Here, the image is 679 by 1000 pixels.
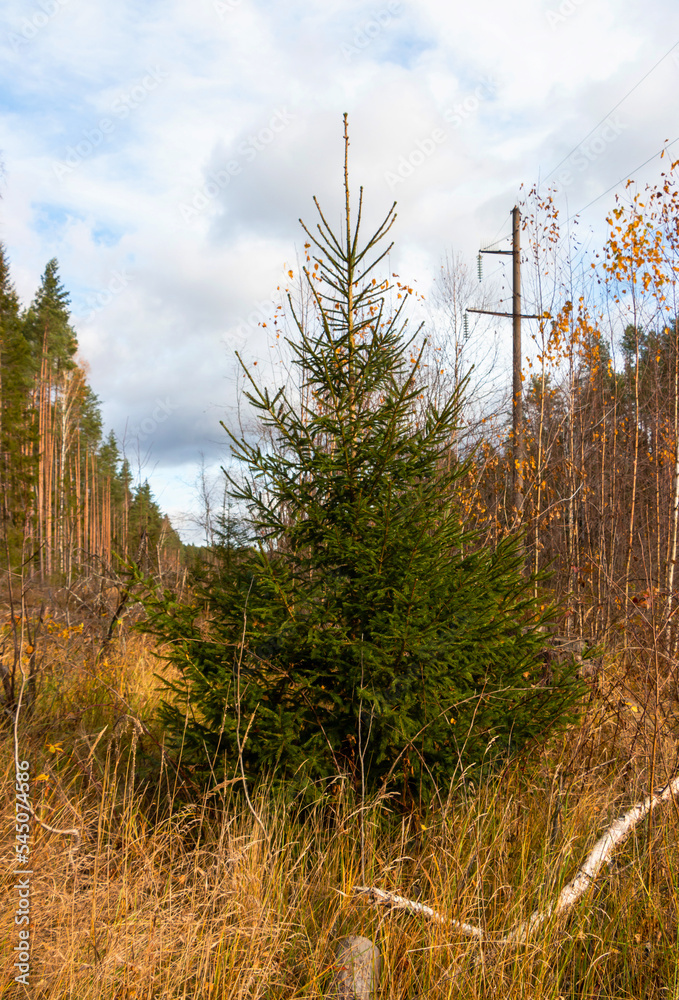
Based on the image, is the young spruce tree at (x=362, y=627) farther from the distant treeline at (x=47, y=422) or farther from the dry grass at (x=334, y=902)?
the distant treeline at (x=47, y=422)

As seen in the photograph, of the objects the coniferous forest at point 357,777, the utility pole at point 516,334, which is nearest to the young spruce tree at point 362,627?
the coniferous forest at point 357,777

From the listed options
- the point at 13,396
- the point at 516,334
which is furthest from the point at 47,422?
the point at 516,334

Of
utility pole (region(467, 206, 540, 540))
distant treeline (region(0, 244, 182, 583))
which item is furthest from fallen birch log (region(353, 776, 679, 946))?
distant treeline (region(0, 244, 182, 583))

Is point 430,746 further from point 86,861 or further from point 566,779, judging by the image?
point 86,861

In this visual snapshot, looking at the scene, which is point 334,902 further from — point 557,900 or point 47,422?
point 47,422

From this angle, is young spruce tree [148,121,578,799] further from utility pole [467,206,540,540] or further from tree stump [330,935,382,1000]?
utility pole [467,206,540,540]

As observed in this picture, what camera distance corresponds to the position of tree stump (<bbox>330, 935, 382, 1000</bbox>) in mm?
2043

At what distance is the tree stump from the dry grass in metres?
0.06

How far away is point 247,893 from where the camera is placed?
239cm

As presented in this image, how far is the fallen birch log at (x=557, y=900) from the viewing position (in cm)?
217

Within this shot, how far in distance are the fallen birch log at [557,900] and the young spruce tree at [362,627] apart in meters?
0.58

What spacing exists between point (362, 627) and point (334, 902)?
3.99 ft

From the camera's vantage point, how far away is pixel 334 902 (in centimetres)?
250

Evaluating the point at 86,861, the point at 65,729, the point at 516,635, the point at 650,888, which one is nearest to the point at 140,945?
the point at 86,861
